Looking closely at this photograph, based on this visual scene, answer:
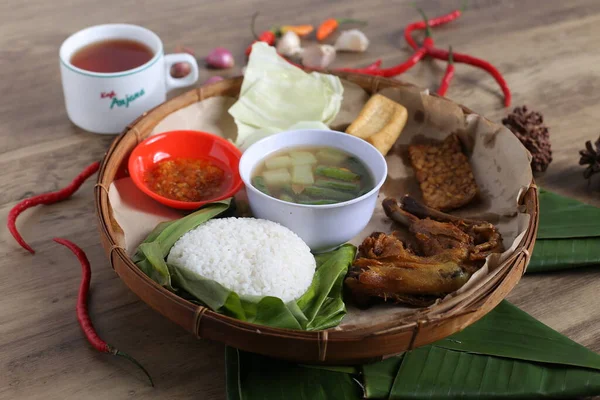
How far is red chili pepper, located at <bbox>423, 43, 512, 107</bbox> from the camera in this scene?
3.54 metres

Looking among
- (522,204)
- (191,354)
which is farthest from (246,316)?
(522,204)

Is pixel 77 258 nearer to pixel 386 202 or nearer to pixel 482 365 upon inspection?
pixel 386 202

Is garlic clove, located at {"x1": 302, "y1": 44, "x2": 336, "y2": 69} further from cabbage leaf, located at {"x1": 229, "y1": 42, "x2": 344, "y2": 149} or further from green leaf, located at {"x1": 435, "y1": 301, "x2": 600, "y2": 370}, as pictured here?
green leaf, located at {"x1": 435, "y1": 301, "x2": 600, "y2": 370}

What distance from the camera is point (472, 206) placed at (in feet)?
8.82

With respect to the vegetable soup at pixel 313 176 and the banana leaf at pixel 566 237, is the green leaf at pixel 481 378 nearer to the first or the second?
the banana leaf at pixel 566 237

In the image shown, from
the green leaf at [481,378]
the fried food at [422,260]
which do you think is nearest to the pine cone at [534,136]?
the fried food at [422,260]

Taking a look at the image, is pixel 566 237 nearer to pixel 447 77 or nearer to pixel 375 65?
pixel 447 77

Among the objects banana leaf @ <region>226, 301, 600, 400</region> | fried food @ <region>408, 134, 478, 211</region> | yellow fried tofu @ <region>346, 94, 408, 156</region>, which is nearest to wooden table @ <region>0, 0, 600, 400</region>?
banana leaf @ <region>226, 301, 600, 400</region>

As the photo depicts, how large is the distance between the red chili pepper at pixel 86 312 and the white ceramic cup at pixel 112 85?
2.40 ft

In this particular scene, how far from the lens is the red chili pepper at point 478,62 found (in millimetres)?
3542

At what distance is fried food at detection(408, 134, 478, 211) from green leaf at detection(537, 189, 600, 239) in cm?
30

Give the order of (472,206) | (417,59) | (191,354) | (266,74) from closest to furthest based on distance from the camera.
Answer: (191,354), (472,206), (266,74), (417,59)

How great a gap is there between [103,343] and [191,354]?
0.27 metres

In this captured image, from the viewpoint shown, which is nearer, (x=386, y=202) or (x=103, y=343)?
(x=103, y=343)
